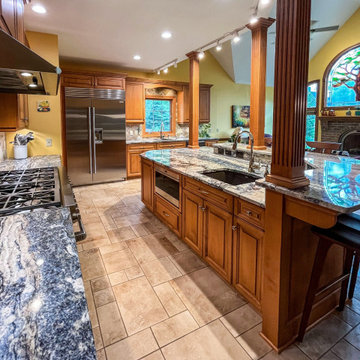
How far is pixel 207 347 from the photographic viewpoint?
1.64 m

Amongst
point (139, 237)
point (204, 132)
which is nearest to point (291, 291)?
point (139, 237)

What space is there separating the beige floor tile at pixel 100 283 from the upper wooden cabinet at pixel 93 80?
4.20 m

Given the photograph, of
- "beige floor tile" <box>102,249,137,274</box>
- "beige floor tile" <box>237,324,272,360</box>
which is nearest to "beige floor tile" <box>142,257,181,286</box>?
"beige floor tile" <box>102,249,137,274</box>

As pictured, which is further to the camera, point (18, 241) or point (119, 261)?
point (119, 261)

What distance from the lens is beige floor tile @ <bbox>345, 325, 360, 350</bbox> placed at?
1.64 meters

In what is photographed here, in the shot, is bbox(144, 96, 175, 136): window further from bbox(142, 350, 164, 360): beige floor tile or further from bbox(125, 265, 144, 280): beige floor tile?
bbox(142, 350, 164, 360): beige floor tile

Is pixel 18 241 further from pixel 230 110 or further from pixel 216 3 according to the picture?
pixel 230 110

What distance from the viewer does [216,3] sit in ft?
9.93

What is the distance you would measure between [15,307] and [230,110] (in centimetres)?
823

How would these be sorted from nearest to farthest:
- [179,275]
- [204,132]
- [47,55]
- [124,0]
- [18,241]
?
[18,241], [179,275], [124,0], [47,55], [204,132]

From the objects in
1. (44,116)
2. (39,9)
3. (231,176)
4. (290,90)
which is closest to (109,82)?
(44,116)

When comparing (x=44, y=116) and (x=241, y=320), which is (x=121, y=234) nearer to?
(x=241, y=320)

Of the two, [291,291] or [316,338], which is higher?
[291,291]

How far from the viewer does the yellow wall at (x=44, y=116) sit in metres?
3.94
